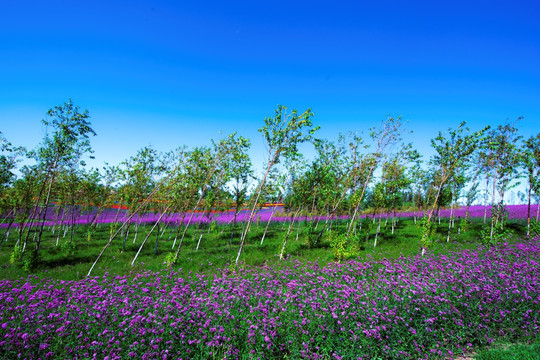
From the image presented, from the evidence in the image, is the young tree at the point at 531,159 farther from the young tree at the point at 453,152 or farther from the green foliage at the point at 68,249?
the green foliage at the point at 68,249

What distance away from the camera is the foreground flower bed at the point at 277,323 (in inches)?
184

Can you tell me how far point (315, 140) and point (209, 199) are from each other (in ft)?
35.9

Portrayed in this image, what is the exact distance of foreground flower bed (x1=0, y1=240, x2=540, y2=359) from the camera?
466 centimetres

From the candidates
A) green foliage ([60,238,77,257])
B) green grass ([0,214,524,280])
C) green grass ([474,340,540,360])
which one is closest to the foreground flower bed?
green grass ([474,340,540,360])

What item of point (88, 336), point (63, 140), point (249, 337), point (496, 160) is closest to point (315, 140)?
point (249, 337)

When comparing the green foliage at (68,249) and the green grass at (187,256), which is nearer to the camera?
the green grass at (187,256)

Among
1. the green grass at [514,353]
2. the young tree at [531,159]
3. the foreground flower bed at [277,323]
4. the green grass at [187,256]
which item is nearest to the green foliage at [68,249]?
the green grass at [187,256]

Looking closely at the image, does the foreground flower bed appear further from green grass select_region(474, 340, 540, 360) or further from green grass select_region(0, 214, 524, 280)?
green grass select_region(0, 214, 524, 280)

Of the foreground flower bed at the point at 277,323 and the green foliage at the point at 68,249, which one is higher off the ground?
the foreground flower bed at the point at 277,323

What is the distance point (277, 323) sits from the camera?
17.5 ft

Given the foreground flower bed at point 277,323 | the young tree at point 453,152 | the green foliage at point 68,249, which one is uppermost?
the young tree at point 453,152

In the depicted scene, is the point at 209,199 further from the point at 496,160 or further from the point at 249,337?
the point at 496,160

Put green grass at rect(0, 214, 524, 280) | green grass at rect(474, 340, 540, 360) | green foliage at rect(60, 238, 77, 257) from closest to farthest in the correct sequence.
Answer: green grass at rect(474, 340, 540, 360) → green grass at rect(0, 214, 524, 280) → green foliage at rect(60, 238, 77, 257)

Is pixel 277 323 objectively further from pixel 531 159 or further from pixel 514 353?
pixel 531 159
